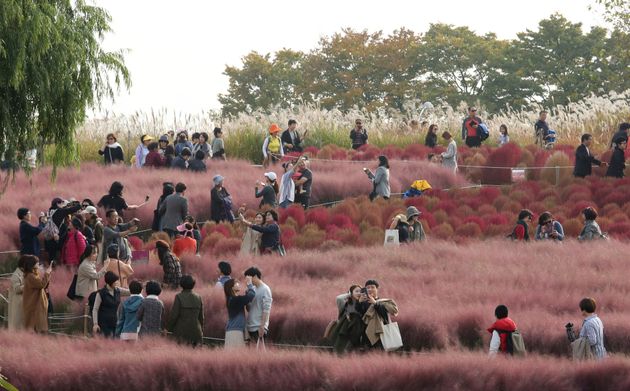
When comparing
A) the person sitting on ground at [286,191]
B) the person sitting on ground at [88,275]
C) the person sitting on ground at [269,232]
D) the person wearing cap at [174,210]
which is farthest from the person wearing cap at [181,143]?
the person sitting on ground at [88,275]

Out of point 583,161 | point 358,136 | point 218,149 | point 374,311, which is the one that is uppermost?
point 358,136

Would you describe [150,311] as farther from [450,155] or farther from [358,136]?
[358,136]

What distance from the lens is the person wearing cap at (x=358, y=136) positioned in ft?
147

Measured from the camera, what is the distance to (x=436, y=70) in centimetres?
8656

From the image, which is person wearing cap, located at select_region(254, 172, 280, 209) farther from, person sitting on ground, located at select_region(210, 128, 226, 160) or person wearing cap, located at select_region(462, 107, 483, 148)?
person wearing cap, located at select_region(462, 107, 483, 148)

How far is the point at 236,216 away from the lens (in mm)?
35094

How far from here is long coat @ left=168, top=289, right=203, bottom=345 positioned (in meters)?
21.6

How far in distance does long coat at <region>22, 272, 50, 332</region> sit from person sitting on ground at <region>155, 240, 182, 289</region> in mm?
2560

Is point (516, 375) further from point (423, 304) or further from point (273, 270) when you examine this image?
point (273, 270)

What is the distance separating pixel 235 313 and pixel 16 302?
369cm

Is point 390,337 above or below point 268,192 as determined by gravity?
below

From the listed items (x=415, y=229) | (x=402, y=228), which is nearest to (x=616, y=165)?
(x=415, y=229)

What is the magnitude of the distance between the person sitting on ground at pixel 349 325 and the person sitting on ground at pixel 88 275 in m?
4.27

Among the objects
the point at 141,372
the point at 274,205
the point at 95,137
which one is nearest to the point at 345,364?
the point at 141,372
